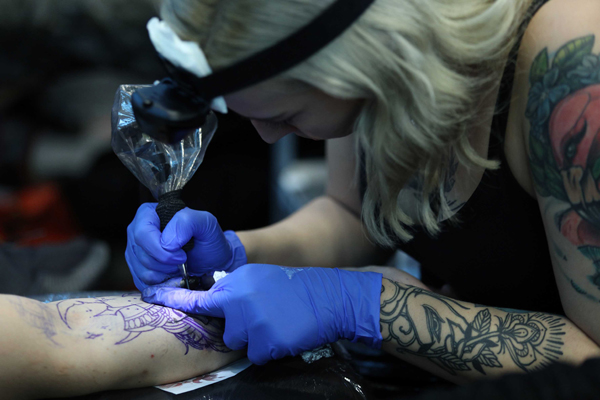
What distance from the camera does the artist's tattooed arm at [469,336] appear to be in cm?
95

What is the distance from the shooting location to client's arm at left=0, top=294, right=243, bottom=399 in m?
0.84

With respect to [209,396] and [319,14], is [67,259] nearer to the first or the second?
[209,396]

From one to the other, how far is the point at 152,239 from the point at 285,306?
0.33 m

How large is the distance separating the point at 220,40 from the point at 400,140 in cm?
36

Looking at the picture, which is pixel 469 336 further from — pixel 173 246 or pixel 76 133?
pixel 76 133

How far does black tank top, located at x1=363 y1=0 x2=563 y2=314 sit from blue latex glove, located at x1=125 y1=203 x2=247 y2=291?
51 centimetres

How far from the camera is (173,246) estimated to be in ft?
3.50

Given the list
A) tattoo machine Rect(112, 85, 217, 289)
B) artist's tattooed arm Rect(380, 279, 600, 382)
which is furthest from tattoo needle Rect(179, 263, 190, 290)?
artist's tattooed arm Rect(380, 279, 600, 382)

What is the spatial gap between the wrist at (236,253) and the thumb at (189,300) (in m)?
0.21

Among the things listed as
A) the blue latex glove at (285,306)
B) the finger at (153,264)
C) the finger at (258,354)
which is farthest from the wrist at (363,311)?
the finger at (153,264)

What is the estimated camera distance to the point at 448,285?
1337 millimetres

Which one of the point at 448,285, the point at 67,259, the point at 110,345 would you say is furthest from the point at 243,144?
the point at 110,345

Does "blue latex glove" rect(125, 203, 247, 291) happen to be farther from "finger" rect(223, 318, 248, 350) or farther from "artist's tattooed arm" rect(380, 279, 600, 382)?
"artist's tattooed arm" rect(380, 279, 600, 382)

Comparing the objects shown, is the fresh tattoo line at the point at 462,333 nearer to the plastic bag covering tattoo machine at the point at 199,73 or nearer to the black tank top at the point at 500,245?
the black tank top at the point at 500,245
